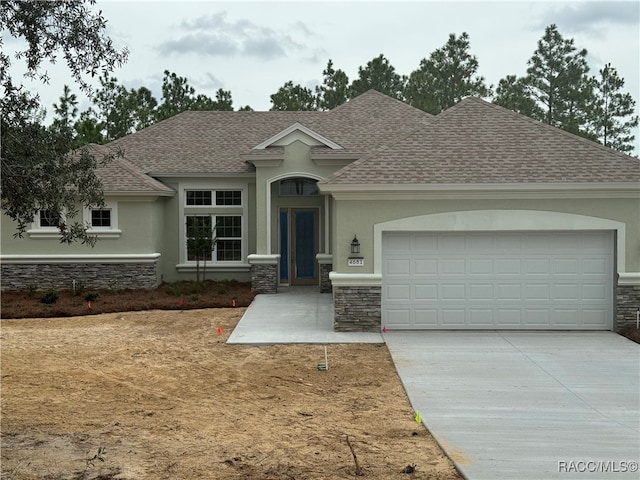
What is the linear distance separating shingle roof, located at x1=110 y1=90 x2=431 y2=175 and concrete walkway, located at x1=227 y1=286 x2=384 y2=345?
14.3 ft

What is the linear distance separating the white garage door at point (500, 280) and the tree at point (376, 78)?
28120 mm

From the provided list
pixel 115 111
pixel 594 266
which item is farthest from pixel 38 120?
pixel 115 111

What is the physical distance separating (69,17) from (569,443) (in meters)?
7.10

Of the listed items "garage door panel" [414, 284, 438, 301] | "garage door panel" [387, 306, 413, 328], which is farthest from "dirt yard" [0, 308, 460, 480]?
"garage door panel" [414, 284, 438, 301]

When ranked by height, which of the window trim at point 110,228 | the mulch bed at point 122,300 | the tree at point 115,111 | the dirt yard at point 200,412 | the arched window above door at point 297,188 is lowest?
the dirt yard at point 200,412

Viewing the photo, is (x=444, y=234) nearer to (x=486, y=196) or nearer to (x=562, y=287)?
(x=486, y=196)

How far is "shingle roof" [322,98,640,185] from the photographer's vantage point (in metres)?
13.0

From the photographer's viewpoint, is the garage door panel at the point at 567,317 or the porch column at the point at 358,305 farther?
the garage door panel at the point at 567,317

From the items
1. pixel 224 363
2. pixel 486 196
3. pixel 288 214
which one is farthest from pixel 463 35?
pixel 224 363

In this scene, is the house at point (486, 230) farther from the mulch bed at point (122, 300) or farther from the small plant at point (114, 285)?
the small plant at point (114, 285)

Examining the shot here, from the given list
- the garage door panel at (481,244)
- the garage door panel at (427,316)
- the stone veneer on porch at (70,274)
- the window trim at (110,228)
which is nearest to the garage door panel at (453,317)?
the garage door panel at (427,316)

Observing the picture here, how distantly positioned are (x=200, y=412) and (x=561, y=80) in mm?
32943

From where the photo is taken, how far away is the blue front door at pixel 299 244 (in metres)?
20.5

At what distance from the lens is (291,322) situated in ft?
46.6
